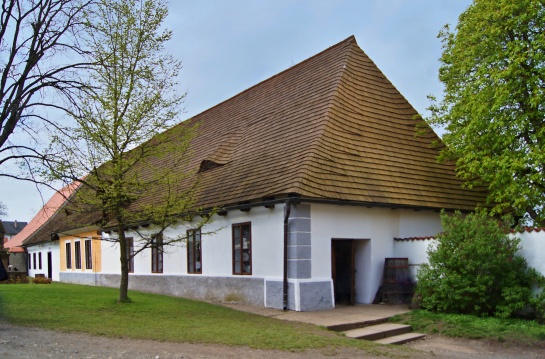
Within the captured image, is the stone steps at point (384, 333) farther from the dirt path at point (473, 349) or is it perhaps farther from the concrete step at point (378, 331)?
the dirt path at point (473, 349)

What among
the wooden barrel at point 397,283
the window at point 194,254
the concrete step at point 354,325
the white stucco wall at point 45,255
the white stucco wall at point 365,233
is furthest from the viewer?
the white stucco wall at point 45,255

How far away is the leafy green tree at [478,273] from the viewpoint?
12695mm

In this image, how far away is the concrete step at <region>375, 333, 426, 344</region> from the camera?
1157 cm

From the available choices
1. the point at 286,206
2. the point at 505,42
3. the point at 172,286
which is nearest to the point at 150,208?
the point at 286,206

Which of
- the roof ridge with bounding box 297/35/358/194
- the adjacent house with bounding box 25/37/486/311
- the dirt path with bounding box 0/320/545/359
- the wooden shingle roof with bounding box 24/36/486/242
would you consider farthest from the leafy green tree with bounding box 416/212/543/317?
the roof ridge with bounding box 297/35/358/194

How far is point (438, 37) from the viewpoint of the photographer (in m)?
19.1

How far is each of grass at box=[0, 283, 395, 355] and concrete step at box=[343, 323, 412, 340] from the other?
2.08 ft

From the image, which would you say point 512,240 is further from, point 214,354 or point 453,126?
point 214,354

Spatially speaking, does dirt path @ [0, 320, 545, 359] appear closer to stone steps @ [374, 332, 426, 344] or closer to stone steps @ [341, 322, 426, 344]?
stone steps @ [374, 332, 426, 344]

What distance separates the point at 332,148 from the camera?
1580 cm

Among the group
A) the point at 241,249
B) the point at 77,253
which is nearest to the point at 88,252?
the point at 77,253

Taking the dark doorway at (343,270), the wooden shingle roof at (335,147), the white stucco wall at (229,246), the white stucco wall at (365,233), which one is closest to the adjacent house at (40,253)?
the white stucco wall at (229,246)

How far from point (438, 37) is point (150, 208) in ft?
37.9

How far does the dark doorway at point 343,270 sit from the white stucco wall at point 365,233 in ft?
0.91
